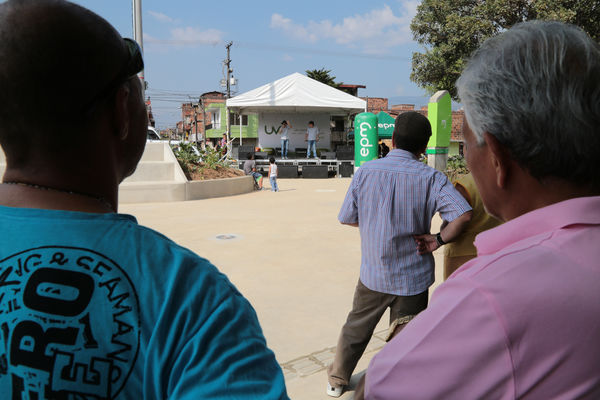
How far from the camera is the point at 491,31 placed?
61.1 ft

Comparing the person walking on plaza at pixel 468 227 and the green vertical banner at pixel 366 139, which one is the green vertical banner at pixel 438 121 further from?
the person walking on plaza at pixel 468 227

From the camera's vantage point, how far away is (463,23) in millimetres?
18922

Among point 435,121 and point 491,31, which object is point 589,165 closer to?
point 435,121

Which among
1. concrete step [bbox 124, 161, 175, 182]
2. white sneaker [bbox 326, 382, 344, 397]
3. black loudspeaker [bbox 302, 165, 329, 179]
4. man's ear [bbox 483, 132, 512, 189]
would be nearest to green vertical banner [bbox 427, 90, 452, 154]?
concrete step [bbox 124, 161, 175, 182]

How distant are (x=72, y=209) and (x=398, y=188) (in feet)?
7.02

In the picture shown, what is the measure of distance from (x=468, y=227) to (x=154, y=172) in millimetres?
11761

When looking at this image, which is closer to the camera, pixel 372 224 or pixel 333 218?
pixel 372 224

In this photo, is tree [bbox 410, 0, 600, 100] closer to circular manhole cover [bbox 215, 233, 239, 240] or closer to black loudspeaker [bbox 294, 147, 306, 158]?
black loudspeaker [bbox 294, 147, 306, 158]

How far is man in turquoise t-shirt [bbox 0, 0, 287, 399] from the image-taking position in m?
0.81

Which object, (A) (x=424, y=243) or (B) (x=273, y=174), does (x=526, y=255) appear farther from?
(B) (x=273, y=174)

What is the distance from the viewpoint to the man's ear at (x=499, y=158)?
1062 millimetres

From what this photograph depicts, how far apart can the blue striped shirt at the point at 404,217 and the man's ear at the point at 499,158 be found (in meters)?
1.68

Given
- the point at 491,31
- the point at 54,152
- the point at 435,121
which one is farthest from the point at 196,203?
the point at 491,31

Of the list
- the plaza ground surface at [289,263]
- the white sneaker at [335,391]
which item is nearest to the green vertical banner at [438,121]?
the plaza ground surface at [289,263]
